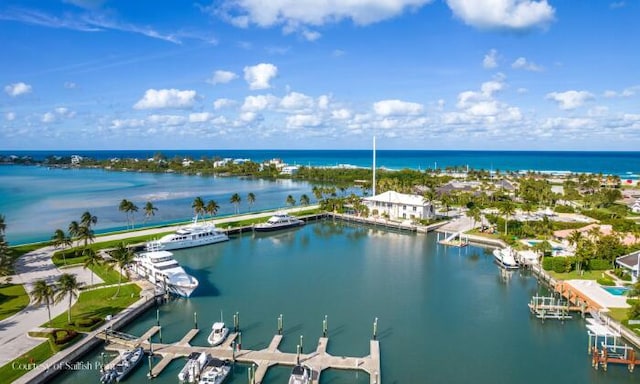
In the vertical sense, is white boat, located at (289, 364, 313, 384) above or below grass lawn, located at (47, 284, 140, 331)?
below

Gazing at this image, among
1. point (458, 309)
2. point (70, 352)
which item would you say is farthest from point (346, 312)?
point (70, 352)

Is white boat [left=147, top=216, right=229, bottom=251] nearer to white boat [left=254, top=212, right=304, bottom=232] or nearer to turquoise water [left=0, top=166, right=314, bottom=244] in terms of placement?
white boat [left=254, top=212, right=304, bottom=232]

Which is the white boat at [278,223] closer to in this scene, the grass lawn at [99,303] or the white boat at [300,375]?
the grass lawn at [99,303]

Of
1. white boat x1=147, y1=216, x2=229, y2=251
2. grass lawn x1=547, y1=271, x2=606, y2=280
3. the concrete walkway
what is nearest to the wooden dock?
the concrete walkway

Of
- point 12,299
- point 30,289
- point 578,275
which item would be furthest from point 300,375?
point 578,275

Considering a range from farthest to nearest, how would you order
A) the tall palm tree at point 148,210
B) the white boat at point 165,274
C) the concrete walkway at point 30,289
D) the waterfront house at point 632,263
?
1. the tall palm tree at point 148,210
2. the waterfront house at point 632,263
3. the white boat at point 165,274
4. the concrete walkway at point 30,289

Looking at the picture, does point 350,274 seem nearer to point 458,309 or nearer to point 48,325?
point 458,309

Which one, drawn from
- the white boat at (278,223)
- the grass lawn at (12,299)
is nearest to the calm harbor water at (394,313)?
the grass lawn at (12,299)
